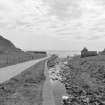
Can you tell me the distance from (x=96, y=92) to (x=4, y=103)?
337 inches

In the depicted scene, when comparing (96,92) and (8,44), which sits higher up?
(8,44)

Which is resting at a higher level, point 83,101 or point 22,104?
point 22,104

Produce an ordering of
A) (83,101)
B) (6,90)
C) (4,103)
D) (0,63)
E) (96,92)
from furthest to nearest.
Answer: (0,63) → (96,92) → (83,101) → (6,90) → (4,103)

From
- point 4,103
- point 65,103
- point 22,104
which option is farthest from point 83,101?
point 4,103

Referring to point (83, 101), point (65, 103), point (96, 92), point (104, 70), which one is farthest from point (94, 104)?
point (104, 70)

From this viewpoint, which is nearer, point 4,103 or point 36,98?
point 4,103

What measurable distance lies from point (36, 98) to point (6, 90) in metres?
2.22

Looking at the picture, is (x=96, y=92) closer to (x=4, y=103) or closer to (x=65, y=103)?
(x=65, y=103)

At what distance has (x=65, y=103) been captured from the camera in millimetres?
Answer: 10266

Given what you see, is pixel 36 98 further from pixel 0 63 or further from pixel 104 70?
pixel 104 70

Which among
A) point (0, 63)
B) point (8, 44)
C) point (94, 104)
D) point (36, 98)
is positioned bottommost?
point (94, 104)

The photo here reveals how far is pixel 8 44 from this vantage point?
279 ft

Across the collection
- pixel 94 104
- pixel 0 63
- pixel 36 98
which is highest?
pixel 0 63

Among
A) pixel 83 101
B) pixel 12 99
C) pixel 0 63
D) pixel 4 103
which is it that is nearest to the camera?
pixel 4 103
